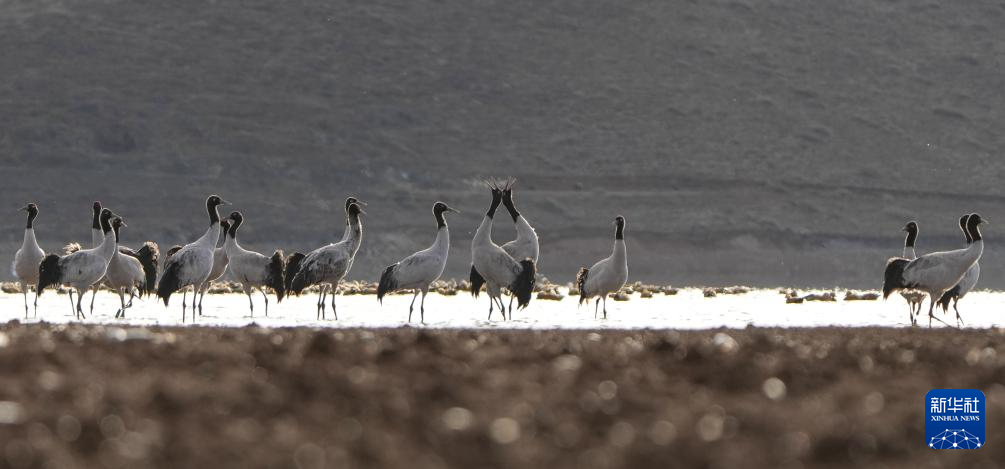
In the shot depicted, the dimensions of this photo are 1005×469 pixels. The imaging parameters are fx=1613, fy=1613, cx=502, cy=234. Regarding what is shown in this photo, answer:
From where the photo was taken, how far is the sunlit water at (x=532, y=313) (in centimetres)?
2217

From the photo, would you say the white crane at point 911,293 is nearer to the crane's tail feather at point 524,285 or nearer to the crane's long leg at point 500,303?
the crane's tail feather at point 524,285

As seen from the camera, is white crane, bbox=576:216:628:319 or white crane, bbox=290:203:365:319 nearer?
white crane, bbox=290:203:365:319

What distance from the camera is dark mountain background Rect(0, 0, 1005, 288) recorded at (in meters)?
65.1

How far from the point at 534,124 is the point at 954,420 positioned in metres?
67.4

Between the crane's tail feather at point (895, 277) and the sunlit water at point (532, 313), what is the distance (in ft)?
1.76

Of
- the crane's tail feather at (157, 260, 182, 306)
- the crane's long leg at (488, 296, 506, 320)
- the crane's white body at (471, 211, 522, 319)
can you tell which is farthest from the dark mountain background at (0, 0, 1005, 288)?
the crane's white body at (471, 211, 522, 319)

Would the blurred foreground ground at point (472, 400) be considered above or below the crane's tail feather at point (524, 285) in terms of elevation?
below

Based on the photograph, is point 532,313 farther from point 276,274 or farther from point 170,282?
point 170,282

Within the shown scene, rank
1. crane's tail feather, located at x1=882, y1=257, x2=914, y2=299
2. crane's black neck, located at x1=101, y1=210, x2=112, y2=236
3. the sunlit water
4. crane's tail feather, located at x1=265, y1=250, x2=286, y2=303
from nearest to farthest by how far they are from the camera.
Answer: the sunlit water → crane's tail feather, located at x1=882, y1=257, x2=914, y2=299 → crane's black neck, located at x1=101, y1=210, x2=112, y2=236 → crane's tail feather, located at x1=265, y1=250, x2=286, y2=303

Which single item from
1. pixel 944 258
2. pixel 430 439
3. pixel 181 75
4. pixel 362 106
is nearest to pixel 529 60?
pixel 362 106

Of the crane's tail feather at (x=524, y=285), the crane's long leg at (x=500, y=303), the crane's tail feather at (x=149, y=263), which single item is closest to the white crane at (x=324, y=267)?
the crane's long leg at (x=500, y=303)

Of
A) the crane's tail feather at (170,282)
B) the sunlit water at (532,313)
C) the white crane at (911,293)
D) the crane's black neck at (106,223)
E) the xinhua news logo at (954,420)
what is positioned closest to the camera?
the xinhua news logo at (954,420)

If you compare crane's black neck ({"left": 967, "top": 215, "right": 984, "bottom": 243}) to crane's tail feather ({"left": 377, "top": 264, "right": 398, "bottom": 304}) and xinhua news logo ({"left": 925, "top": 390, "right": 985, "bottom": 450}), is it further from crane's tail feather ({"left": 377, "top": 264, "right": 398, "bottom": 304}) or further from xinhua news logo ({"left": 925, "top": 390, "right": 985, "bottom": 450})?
xinhua news logo ({"left": 925, "top": 390, "right": 985, "bottom": 450})

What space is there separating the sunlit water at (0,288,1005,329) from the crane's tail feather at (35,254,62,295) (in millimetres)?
546
